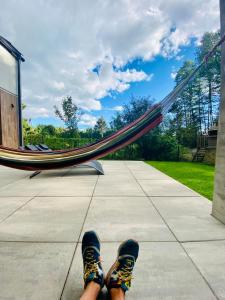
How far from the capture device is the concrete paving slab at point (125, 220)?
1987 mm

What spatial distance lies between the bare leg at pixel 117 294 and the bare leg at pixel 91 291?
79 mm

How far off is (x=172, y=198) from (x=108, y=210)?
114 cm

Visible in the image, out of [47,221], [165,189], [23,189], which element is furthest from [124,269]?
[23,189]

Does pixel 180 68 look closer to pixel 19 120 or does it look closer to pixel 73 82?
pixel 73 82

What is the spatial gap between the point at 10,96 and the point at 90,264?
1123 cm

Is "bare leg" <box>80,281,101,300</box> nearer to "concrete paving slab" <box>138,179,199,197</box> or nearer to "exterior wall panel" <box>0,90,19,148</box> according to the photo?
"concrete paving slab" <box>138,179,199,197</box>

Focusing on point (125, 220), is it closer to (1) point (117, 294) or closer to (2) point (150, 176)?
(1) point (117, 294)

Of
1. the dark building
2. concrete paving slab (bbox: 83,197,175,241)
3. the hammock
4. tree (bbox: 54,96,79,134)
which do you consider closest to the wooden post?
the hammock

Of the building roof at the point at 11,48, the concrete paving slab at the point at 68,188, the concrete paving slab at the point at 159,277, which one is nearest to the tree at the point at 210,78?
the building roof at the point at 11,48

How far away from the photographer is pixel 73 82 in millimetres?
18031

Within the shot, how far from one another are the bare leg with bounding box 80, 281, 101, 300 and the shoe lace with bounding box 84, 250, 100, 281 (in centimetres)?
6

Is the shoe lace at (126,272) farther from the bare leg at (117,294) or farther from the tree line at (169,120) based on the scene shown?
the tree line at (169,120)

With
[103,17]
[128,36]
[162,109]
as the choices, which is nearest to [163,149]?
[128,36]

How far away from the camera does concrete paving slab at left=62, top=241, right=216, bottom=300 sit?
1.21m
